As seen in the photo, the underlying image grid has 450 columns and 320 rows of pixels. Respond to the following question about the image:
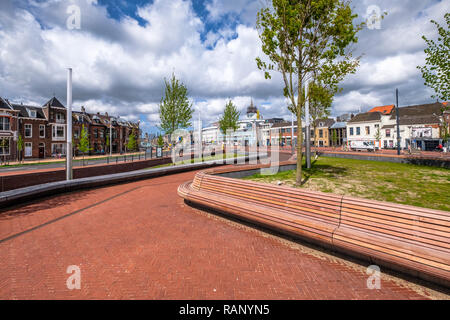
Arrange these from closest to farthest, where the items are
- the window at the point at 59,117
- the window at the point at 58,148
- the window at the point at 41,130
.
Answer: the window at the point at 41,130 → the window at the point at 58,148 → the window at the point at 59,117

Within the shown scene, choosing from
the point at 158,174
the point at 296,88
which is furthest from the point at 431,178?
the point at 158,174

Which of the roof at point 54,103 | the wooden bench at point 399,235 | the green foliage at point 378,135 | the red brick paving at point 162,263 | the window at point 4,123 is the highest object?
the roof at point 54,103

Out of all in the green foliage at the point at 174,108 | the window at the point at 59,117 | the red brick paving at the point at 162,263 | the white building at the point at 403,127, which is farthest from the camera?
the window at the point at 59,117

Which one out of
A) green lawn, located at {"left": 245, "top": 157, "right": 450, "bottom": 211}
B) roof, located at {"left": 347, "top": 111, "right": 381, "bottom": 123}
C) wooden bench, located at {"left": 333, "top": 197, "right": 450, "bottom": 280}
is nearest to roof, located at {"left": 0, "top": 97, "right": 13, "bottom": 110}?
green lawn, located at {"left": 245, "top": 157, "right": 450, "bottom": 211}

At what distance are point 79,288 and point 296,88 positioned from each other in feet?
28.4

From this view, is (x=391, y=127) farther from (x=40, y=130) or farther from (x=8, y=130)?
(x=8, y=130)

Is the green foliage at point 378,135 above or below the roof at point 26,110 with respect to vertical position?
below

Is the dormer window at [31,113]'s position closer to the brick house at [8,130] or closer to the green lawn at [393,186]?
the brick house at [8,130]

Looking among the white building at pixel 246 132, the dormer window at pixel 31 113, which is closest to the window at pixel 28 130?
the dormer window at pixel 31 113

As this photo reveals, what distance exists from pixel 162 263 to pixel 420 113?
187 feet

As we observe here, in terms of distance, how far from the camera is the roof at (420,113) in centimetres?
3919

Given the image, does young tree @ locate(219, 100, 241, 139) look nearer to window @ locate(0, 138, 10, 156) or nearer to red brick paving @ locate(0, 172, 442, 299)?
red brick paving @ locate(0, 172, 442, 299)

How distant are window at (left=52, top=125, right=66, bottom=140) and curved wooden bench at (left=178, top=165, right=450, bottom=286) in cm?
4659
